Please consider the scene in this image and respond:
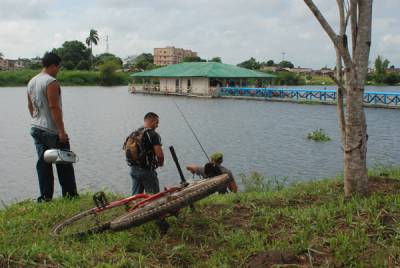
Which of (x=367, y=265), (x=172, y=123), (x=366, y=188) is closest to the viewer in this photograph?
(x=367, y=265)

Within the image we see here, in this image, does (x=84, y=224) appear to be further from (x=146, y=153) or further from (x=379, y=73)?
(x=379, y=73)

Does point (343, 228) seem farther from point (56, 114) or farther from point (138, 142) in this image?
point (56, 114)

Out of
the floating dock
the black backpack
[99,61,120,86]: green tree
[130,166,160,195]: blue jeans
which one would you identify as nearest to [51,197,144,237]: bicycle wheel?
the black backpack

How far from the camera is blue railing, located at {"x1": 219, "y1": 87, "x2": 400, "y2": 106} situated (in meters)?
38.1

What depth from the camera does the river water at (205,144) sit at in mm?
12656

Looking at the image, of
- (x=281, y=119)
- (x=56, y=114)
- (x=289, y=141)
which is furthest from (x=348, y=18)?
(x=281, y=119)

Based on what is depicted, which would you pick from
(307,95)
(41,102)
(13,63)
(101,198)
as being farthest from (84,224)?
(13,63)

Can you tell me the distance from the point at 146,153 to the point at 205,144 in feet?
42.3

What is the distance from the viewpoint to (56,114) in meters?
5.81

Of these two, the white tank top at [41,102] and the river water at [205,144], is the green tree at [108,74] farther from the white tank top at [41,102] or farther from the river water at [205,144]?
the white tank top at [41,102]

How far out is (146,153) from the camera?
608cm

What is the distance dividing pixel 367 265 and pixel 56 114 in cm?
392

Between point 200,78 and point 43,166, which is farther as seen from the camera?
point 200,78

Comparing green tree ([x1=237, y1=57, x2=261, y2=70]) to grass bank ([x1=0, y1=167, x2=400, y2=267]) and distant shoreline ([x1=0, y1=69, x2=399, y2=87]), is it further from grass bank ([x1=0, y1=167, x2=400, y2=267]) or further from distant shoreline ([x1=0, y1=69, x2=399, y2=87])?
grass bank ([x1=0, y1=167, x2=400, y2=267])
